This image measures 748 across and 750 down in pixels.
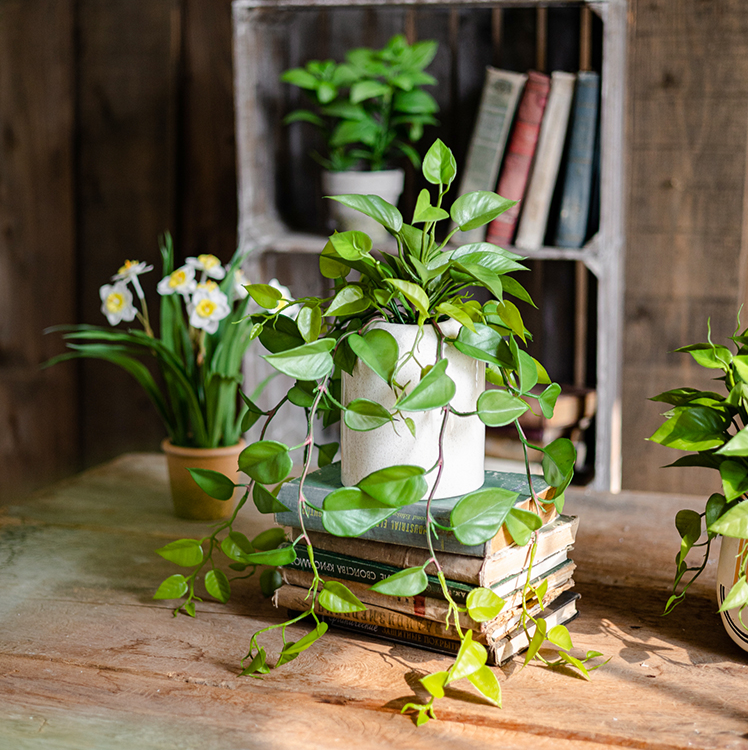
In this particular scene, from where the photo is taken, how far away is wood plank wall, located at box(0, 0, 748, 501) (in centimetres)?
174

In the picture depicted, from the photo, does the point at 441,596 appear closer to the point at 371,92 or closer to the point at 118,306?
the point at 118,306

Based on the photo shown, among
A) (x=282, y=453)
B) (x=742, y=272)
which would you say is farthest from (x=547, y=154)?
(x=282, y=453)

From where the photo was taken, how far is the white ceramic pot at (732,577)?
2.50ft

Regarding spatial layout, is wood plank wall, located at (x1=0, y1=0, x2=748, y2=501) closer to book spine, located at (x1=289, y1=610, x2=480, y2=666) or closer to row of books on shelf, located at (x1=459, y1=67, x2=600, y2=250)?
row of books on shelf, located at (x1=459, y1=67, x2=600, y2=250)

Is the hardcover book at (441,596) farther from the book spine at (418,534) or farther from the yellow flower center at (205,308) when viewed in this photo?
the yellow flower center at (205,308)

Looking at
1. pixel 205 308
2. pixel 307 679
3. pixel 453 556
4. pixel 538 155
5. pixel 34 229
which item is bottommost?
pixel 307 679

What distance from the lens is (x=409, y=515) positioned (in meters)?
0.78

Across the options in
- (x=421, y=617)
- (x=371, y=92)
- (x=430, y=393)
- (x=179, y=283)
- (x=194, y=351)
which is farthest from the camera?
(x=371, y=92)

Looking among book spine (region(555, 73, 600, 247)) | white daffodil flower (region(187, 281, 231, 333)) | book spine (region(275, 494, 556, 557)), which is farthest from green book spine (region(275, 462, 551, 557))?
book spine (region(555, 73, 600, 247))

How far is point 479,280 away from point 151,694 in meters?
0.47

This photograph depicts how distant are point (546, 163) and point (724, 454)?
98 cm

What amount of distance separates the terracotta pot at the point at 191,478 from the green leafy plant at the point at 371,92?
0.71 meters

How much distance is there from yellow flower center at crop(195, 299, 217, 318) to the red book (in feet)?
2.18

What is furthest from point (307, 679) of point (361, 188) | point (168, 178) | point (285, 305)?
point (168, 178)
